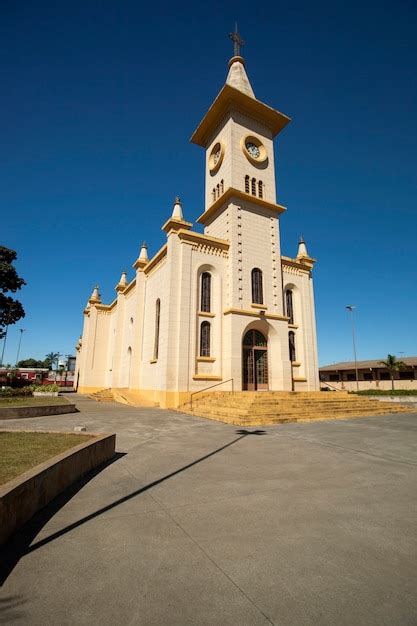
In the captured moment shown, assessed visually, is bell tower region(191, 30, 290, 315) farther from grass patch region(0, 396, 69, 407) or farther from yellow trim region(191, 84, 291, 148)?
grass patch region(0, 396, 69, 407)

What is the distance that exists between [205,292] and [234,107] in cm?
1572

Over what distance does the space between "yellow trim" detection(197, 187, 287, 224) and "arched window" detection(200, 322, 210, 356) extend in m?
9.65

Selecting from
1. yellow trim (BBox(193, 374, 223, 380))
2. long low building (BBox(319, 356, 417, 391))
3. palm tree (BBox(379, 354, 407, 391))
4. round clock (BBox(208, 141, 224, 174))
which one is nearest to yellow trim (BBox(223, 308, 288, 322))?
yellow trim (BBox(193, 374, 223, 380))

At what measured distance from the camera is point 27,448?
5973 millimetres

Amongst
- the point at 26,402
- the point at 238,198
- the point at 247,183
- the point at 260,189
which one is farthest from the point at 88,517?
the point at 260,189

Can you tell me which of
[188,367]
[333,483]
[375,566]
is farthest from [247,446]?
[188,367]

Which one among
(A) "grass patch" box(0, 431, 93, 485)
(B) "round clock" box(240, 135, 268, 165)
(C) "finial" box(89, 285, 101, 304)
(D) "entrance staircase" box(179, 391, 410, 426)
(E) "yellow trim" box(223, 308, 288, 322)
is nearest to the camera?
(A) "grass patch" box(0, 431, 93, 485)

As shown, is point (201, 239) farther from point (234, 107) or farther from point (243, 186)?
point (234, 107)

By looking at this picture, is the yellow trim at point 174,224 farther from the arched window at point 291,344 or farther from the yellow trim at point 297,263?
the arched window at point 291,344

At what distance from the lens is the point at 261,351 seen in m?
22.0

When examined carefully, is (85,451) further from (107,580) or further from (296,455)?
(296,455)

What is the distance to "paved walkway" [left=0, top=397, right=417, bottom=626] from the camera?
2297 millimetres

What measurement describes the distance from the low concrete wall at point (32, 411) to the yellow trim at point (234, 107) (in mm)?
24752

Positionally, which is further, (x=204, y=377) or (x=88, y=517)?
(x=204, y=377)
